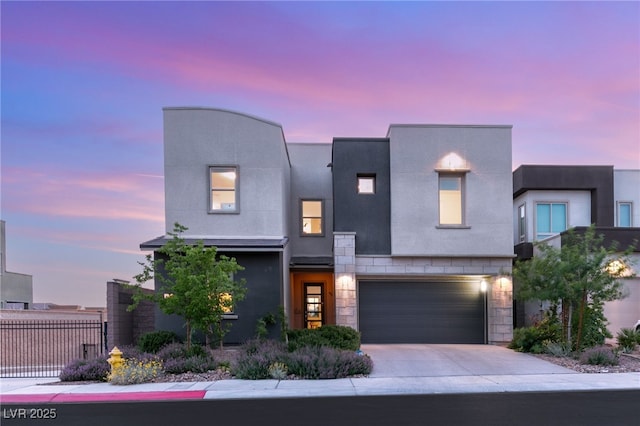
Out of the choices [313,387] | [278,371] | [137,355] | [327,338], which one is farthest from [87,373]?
[327,338]

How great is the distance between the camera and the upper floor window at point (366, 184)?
1800cm

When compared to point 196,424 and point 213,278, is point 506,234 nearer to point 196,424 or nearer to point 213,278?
point 213,278

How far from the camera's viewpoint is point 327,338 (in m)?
14.5

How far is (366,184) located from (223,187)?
5724 millimetres

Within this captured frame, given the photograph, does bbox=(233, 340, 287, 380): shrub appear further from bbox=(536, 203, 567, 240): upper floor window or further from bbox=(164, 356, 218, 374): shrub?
bbox=(536, 203, 567, 240): upper floor window

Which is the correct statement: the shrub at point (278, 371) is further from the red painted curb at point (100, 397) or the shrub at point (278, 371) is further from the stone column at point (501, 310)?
the stone column at point (501, 310)

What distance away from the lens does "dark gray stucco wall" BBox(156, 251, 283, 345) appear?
15.9 m

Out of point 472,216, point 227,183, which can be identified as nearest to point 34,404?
point 227,183

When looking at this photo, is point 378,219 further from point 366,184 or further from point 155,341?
point 155,341

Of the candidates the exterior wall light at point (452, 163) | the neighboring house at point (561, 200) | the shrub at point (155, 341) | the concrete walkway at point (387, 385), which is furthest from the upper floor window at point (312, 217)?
the neighboring house at point (561, 200)

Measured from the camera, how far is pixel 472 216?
1742cm

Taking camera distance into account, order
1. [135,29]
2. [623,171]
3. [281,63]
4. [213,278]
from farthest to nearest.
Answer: [623,171], [281,63], [135,29], [213,278]

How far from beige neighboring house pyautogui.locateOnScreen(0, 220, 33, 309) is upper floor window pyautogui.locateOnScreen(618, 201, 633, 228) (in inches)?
1721

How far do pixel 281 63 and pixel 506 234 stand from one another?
1160 centimetres
